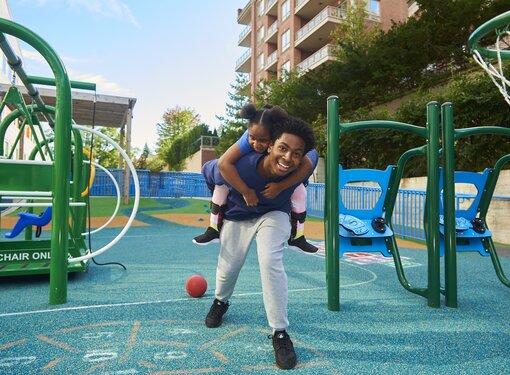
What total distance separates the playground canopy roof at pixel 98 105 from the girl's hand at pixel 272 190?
33.3 ft

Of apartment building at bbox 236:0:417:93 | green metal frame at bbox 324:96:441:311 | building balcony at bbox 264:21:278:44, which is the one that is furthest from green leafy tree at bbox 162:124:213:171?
green metal frame at bbox 324:96:441:311

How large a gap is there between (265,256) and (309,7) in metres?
28.2

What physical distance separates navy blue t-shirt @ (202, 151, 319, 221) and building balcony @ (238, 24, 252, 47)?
124 feet

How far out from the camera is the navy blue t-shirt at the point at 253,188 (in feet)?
7.26

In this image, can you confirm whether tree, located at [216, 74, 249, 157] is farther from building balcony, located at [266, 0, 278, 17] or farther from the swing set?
the swing set

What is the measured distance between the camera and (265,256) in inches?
84.7

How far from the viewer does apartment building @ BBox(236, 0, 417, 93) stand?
24259 mm

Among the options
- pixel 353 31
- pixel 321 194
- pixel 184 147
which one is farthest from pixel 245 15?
pixel 321 194

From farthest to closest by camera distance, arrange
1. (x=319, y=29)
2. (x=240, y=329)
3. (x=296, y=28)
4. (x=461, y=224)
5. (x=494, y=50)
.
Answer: (x=296, y=28), (x=319, y=29), (x=494, y=50), (x=461, y=224), (x=240, y=329)

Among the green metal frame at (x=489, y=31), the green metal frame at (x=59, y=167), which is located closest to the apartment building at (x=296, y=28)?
the green metal frame at (x=489, y=31)

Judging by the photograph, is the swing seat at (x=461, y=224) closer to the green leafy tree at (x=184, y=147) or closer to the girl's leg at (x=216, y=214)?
the girl's leg at (x=216, y=214)

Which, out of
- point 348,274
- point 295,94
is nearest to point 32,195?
point 348,274

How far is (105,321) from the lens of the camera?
2.60 metres

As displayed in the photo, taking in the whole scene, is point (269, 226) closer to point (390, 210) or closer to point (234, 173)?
point (234, 173)
